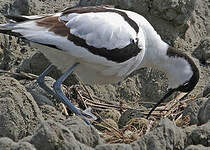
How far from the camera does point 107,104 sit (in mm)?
7848

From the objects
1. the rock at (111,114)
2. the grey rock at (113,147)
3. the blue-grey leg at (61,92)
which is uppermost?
the grey rock at (113,147)

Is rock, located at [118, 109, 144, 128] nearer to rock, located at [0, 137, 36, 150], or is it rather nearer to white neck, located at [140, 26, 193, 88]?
white neck, located at [140, 26, 193, 88]

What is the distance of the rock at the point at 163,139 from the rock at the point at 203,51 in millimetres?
4272

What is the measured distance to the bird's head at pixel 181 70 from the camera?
7539 mm

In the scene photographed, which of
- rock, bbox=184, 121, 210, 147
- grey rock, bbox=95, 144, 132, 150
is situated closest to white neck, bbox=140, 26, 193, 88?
rock, bbox=184, 121, 210, 147

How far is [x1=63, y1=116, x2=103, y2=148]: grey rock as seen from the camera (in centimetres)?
479

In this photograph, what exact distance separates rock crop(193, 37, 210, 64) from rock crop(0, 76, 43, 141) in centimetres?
391

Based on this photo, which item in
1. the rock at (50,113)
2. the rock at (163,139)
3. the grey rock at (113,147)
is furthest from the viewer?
the rock at (50,113)

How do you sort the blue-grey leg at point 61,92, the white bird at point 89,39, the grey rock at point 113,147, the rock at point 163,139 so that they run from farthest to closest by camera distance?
1. the blue-grey leg at point 61,92
2. the white bird at point 89,39
3. the rock at point 163,139
4. the grey rock at point 113,147

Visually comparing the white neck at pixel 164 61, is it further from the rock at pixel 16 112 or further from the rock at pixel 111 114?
the rock at pixel 16 112

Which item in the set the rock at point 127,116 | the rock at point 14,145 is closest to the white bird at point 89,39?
the rock at point 127,116

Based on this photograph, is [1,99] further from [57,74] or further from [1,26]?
[57,74]

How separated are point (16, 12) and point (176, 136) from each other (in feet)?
14.6

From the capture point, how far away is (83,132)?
190 inches
